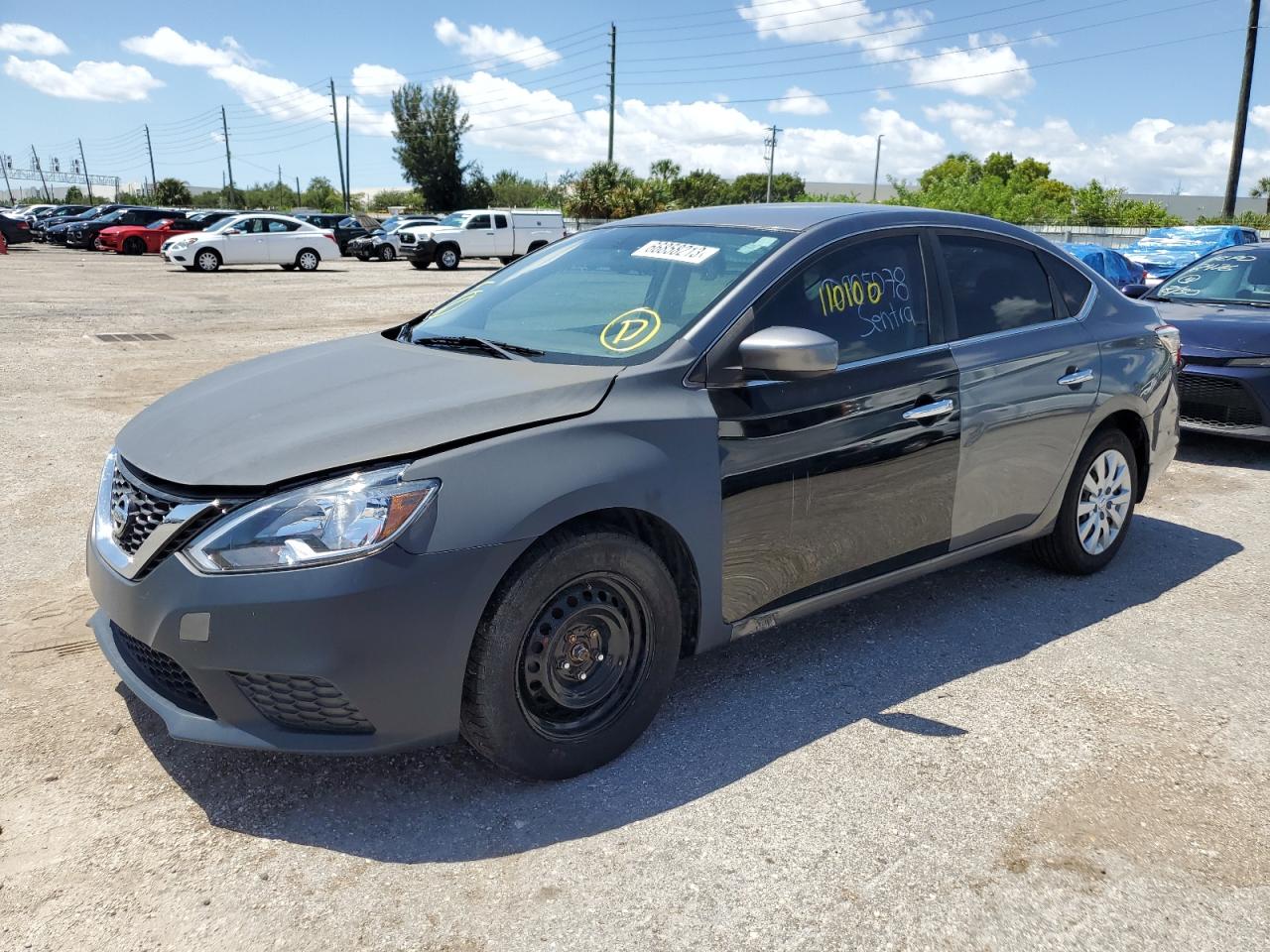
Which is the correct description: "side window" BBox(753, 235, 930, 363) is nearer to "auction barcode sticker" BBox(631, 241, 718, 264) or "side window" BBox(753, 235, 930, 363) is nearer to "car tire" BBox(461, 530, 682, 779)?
"auction barcode sticker" BBox(631, 241, 718, 264)

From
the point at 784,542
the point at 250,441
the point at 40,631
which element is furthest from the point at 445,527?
the point at 40,631

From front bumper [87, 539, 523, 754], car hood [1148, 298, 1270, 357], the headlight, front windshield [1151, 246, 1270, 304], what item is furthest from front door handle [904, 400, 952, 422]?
front windshield [1151, 246, 1270, 304]

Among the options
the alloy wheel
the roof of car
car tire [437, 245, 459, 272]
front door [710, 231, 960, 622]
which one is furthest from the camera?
car tire [437, 245, 459, 272]

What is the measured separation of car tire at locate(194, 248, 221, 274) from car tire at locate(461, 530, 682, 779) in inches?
1056

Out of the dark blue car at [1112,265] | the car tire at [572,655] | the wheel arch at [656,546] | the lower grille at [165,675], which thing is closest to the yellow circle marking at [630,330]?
the wheel arch at [656,546]

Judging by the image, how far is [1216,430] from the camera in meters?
7.32

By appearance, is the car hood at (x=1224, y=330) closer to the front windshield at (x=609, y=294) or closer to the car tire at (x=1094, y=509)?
the car tire at (x=1094, y=509)

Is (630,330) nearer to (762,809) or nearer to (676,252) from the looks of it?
(676,252)

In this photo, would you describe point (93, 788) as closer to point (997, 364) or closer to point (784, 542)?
point (784, 542)

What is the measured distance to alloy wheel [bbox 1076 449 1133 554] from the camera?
15.8 ft

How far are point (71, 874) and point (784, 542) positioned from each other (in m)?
2.27

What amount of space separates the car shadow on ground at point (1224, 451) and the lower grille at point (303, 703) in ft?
22.4

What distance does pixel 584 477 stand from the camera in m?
2.91

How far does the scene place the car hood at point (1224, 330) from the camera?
283 inches
